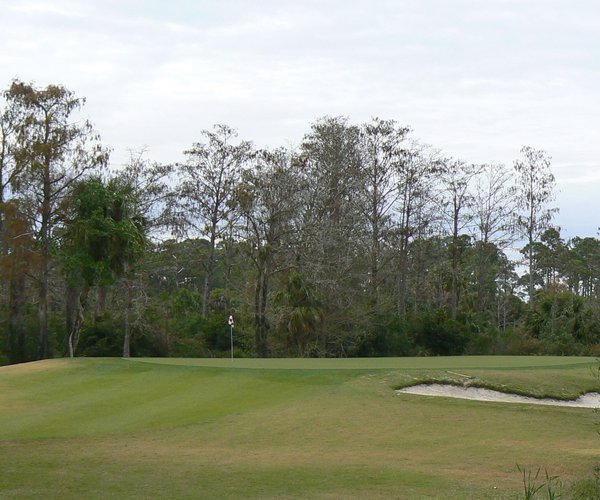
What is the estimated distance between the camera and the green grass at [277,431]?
1068 cm

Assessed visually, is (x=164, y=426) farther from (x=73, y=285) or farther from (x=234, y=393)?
(x=73, y=285)

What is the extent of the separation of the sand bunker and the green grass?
0.32 m

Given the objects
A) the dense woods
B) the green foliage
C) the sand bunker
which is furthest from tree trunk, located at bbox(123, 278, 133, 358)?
the sand bunker

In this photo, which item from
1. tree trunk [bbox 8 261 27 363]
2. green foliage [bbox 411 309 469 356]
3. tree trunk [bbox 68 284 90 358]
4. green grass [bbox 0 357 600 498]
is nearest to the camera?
green grass [bbox 0 357 600 498]

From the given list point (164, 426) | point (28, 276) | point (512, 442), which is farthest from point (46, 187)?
point (512, 442)

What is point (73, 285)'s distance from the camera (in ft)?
120

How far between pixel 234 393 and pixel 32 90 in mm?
26799

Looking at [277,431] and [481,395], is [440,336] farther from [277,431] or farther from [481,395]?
[277,431]

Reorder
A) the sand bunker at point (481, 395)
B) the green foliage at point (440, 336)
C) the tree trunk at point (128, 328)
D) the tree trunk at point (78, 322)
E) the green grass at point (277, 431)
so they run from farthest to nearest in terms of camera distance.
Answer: the green foliage at point (440, 336)
the tree trunk at point (128, 328)
the tree trunk at point (78, 322)
the sand bunker at point (481, 395)
the green grass at point (277, 431)

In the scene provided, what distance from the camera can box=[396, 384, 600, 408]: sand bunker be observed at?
19797 mm

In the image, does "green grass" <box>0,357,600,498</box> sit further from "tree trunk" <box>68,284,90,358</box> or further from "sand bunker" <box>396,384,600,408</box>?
"tree trunk" <box>68,284,90,358</box>

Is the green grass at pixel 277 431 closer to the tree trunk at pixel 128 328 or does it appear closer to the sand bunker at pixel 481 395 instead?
the sand bunker at pixel 481 395

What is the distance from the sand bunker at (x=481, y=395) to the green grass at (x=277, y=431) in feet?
1.06

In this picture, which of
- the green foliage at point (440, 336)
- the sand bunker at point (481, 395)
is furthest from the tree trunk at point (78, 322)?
the sand bunker at point (481, 395)
